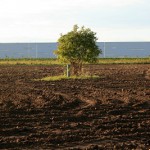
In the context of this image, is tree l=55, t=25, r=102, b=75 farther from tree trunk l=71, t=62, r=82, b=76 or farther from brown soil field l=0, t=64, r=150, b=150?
brown soil field l=0, t=64, r=150, b=150

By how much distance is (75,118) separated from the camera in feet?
47.3

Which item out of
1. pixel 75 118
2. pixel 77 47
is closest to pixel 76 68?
pixel 77 47

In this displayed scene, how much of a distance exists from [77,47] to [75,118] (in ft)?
55.3

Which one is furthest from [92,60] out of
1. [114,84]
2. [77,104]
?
[77,104]

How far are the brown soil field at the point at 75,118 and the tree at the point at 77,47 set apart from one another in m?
7.86

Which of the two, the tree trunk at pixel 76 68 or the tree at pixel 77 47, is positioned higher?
the tree at pixel 77 47

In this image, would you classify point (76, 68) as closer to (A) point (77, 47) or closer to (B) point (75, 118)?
(A) point (77, 47)

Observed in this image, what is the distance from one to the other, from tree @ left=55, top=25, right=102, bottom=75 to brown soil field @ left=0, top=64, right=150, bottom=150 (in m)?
7.86

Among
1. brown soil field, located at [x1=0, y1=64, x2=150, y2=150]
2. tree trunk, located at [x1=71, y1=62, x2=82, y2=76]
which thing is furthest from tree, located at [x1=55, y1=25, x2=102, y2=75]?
brown soil field, located at [x1=0, y1=64, x2=150, y2=150]

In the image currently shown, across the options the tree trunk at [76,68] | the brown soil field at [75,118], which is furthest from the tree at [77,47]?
the brown soil field at [75,118]

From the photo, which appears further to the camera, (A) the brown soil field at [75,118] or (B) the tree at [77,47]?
(B) the tree at [77,47]

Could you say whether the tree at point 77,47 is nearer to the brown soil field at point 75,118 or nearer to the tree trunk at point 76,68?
the tree trunk at point 76,68

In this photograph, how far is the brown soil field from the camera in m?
11.1

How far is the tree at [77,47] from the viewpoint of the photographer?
3080 centimetres
